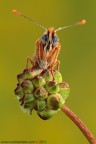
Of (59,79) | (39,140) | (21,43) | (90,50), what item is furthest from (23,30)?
(59,79)

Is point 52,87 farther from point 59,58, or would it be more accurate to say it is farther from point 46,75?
point 59,58

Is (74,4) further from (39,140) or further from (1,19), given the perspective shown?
(39,140)

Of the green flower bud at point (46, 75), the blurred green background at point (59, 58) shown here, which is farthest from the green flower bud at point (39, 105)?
the blurred green background at point (59, 58)

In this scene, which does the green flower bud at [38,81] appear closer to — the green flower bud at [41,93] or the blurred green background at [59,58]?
the green flower bud at [41,93]

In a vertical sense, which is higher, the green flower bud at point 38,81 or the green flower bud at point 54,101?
the green flower bud at point 38,81

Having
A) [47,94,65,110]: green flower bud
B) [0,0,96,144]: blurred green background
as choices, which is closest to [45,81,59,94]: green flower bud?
[47,94,65,110]: green flower bud

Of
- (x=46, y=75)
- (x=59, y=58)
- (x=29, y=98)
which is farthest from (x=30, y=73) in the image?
(x=59, y=58)
